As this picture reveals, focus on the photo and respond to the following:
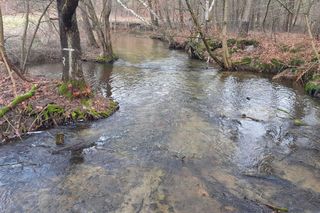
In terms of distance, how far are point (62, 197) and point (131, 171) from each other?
1665 mm

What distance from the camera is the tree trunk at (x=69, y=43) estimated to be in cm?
1009

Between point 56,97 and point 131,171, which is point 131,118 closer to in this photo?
point 56,97

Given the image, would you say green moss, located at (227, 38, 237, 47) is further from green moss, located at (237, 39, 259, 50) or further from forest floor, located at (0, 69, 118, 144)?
forest floor, located at (0, 69, 118, 144)

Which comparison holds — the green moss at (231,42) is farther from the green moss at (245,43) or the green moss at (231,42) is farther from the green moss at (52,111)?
the green moss at (52,111)

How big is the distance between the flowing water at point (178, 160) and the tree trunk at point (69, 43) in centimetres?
196

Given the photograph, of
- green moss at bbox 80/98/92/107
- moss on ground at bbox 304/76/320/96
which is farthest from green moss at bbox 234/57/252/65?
green moss at bbox 80/98/92/107

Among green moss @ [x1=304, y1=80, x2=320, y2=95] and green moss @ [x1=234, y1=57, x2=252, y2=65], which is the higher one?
green moss @ [x1=234, y1=57, x2=252, y2=65]

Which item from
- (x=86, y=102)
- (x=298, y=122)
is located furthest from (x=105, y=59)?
(x=298, y=122)

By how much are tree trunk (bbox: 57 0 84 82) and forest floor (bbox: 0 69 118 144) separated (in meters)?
0.43

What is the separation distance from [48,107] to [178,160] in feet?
14.8

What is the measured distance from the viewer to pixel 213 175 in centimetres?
726

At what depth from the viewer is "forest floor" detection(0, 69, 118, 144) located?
927 cm

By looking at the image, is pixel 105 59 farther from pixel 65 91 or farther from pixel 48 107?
pixel 48 107

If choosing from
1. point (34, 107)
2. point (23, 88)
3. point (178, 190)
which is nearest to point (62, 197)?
point (178, 190)
